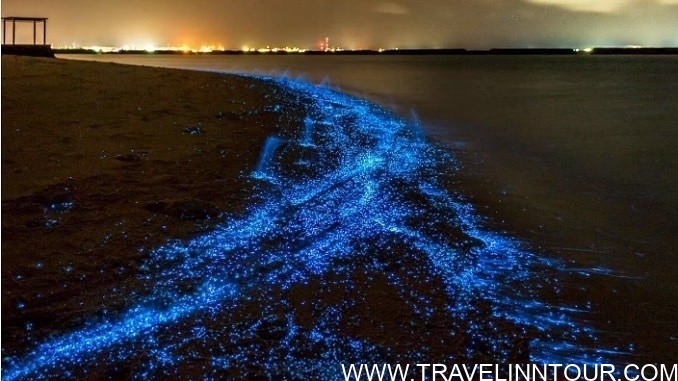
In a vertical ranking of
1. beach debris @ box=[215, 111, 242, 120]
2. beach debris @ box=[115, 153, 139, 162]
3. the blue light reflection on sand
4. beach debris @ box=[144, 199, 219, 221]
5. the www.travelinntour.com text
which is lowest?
the www.travelinntour.com text

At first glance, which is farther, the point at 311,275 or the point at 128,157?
the point at 128,157

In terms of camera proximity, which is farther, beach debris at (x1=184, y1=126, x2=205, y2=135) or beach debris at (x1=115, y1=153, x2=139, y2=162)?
beach debris at (x1=184, y1=126, x2=205, y2=135)

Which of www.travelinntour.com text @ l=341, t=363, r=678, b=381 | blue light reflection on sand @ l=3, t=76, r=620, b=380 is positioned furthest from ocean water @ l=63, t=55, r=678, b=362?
blue light reflection on sand @ l=3, t=76, r=620, b=380

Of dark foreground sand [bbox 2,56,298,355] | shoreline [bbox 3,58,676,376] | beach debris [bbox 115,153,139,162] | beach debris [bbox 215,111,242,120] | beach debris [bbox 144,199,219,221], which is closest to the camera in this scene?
dark foreground sand [bbox 2,56,298,355]

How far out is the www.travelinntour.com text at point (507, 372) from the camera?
2.99 meters

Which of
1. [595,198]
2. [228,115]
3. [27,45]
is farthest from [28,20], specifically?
[595,198]

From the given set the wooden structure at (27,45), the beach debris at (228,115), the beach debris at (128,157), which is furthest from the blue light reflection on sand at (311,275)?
the wooden structure at (27,45)

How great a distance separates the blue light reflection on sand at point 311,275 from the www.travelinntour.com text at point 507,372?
0.25 feet

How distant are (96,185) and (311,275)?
3045 mm

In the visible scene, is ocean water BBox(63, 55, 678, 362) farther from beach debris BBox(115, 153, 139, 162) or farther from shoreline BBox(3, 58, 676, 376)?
beach debris BBox(115, 153, 139, 162)

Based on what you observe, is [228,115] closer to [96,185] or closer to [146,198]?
[96,185]

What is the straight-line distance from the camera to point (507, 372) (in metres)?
3.06

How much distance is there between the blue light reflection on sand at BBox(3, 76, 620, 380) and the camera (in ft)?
10.1

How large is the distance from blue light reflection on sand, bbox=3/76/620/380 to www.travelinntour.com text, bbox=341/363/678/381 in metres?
0.08
